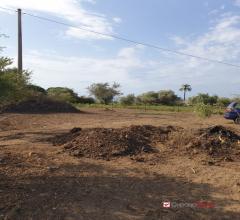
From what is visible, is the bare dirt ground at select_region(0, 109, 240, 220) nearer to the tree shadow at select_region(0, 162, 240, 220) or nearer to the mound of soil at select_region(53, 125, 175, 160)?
the tree shadow at select_region(0, 162, 240, 220)

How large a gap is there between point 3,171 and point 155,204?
352 cm

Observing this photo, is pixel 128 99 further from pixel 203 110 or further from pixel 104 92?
pixel 203 110

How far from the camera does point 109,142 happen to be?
12047 millimetres

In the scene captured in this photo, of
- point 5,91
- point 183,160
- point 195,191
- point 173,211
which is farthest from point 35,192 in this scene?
point 5,91

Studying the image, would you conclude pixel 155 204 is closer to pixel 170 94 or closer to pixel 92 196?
pixel 92 196

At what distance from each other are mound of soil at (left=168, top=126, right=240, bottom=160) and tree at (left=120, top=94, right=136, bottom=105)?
43617 millimetres

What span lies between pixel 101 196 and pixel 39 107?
81.8 feet

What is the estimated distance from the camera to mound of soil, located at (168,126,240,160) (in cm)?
1175

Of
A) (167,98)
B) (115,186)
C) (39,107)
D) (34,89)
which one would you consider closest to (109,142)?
(115,186)

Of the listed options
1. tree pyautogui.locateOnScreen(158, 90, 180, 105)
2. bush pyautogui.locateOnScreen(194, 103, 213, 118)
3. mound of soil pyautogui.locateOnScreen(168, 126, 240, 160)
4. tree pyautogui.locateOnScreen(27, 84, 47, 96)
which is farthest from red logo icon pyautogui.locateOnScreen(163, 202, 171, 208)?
tree pyautogui.locateOnScreen(158, 90, 180, 105)

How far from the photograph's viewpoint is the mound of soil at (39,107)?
1237 inches

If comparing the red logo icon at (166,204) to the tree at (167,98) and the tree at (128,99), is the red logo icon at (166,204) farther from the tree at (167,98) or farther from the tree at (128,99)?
the tree at (167,98)

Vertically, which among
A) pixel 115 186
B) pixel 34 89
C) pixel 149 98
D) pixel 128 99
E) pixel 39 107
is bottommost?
pixel 115 186

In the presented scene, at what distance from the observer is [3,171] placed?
9297mm
